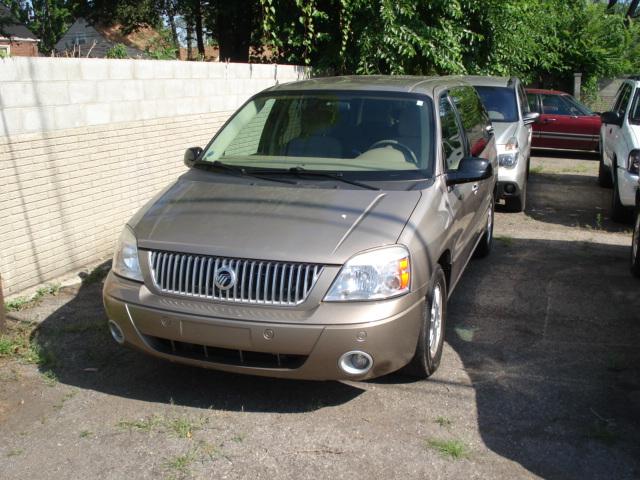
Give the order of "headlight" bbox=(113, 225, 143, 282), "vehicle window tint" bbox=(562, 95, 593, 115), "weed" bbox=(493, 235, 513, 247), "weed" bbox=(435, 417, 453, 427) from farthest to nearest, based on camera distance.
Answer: "vehicle window tint" bbox=(562, 95, 593, 115) → "weed" bbox=(493, 235, 513, 247) → "headlight" bbox=(113, 225, 143, 282) → "weed" bbox=(435, 417, 453, 427)

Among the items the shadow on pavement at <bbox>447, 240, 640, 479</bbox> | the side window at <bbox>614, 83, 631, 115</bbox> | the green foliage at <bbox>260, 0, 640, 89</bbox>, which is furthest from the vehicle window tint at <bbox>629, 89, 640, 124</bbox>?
the green foliage at <bbox>260, 0, 640, 89</bbox>

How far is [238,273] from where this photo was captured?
12.8ft

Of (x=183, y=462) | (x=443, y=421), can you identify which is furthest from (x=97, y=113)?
(x=443, y=421)

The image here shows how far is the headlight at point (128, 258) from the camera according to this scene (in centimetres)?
419

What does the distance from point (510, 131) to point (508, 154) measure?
1.80 feet

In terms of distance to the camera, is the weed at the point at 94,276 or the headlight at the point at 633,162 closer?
the weed at the point at 94,276

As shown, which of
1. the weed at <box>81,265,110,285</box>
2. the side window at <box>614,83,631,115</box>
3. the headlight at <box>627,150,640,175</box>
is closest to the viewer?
the weed at <box>81,265,110,285</box>

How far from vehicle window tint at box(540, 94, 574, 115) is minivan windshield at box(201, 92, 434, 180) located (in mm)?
11797

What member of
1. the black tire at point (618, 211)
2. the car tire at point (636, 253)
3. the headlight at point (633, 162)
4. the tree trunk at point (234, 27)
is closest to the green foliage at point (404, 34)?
the tree trunk at point (234, 27)

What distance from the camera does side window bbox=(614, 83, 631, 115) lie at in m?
10.4

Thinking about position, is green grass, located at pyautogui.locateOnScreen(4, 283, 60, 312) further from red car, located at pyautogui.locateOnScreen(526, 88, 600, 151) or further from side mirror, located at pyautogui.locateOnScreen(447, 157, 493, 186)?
red car, located at pyautogui.locateOnScreen(526, 88, 600, 151)

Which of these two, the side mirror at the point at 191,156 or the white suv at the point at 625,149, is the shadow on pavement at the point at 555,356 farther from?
the side mirror at the point at 191,156

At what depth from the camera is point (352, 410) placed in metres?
4.21

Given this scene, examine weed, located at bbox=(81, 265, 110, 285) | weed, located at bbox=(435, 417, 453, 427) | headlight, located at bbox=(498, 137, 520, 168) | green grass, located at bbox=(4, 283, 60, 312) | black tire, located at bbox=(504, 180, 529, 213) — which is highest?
weed, located at bbox=(435, 417, 453, 427)
